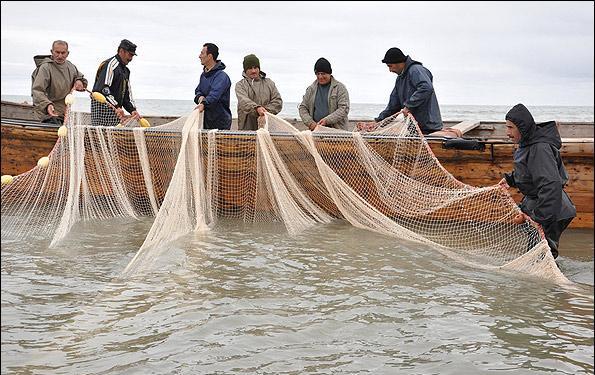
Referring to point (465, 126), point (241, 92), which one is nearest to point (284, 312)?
point (241, 92)

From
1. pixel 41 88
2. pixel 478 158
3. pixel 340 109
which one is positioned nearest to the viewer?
pixel 478 158

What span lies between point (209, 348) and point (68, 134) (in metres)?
3.93

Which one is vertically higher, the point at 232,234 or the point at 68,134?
the point at 68,134

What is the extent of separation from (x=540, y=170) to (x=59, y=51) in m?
6.53

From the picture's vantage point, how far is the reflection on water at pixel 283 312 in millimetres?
3998

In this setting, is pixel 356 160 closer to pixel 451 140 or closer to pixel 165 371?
pixel 451 140

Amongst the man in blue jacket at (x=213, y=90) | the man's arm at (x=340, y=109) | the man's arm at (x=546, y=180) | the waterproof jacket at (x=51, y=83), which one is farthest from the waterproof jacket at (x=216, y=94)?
the man's arm at (x=546, y=180)

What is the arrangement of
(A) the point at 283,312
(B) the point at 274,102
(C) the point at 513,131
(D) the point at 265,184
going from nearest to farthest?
1. (A) the point at 283,312
2. (C) the point at 513,131
3. (D) the point at 265,184
4. (B) the point at 274,102

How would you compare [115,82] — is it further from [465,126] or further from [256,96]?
[465,126]

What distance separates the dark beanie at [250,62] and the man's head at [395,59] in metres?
1.71

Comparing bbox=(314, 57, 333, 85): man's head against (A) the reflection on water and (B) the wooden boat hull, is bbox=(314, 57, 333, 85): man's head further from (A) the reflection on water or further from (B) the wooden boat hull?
(A) the reflection on water

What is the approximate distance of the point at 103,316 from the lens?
4668mm

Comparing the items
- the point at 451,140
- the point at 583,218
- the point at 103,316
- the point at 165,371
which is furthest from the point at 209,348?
the point at 583,218

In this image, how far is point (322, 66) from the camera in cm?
835
